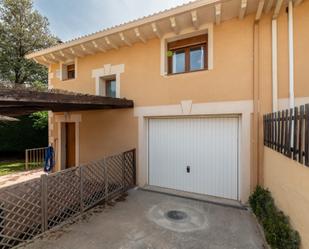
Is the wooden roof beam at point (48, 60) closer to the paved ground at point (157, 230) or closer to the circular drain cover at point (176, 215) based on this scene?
the paved ground at point (157, 230)

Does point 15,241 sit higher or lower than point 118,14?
lower

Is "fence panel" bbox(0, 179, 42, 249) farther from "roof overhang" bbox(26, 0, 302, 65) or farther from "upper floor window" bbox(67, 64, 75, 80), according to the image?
"upper floor window" bbox(67, 64, 75, 80)

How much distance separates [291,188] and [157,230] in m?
2.46

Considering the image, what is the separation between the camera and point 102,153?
7.08 metres

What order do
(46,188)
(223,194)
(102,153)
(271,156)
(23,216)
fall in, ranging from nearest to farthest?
(23,216)
(46,188)
(271,156)
(223,194)
(102,153)

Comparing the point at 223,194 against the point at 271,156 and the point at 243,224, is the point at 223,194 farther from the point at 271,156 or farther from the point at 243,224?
the point at 271,156

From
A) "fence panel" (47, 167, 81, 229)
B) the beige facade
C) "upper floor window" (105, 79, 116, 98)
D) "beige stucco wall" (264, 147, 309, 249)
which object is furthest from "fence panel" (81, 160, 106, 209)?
"beige stucco wall" (264, 147, 309, 249)

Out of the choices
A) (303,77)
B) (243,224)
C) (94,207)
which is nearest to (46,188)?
(94,207)

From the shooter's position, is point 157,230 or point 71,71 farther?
point 71,71

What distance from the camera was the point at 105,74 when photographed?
7.11 metres

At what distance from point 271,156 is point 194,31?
12.6 ft

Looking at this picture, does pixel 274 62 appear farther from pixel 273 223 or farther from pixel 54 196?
pixel 54 196

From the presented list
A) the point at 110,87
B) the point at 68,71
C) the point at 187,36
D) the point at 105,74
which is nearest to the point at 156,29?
the point at 187,36

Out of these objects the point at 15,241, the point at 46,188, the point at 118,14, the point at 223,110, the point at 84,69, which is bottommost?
the point at 15,241
